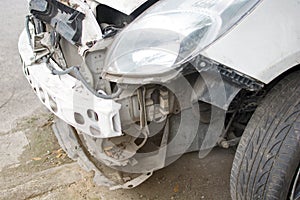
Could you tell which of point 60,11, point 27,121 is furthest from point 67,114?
point 27,121

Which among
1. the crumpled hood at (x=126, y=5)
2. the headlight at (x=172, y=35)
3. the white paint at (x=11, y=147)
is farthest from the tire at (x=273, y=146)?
the white paint at (x=11, y=147)

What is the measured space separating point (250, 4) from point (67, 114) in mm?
1079

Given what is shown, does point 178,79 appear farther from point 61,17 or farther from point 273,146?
point 61,17

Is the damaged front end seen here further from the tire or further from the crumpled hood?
the tire

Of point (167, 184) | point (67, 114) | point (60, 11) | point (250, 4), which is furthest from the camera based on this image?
point (167, 184)

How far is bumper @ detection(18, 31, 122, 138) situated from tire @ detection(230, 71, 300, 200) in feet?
2.23

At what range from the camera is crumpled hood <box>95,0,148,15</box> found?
2195mm

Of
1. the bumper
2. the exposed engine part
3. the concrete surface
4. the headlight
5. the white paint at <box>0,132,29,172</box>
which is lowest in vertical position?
the white paint at <box>0,132,29,172</box>

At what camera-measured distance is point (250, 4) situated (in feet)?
6.14

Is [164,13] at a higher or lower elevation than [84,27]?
higher

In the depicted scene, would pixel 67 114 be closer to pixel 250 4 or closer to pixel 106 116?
pixel 106 116

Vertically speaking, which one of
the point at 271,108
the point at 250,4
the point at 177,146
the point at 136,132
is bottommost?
the point at 177,146

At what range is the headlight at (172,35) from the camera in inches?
73.9

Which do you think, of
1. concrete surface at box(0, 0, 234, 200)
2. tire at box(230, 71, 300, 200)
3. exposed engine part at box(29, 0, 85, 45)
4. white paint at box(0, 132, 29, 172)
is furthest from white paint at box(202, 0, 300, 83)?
white paint at box(0, 132, 29, 172)
